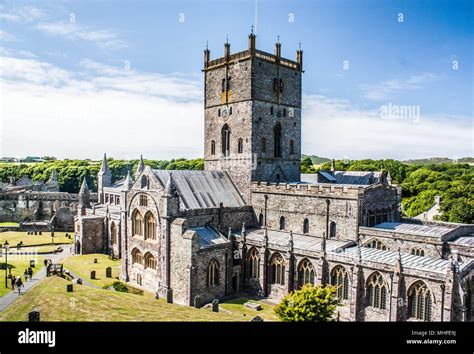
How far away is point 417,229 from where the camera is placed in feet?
101

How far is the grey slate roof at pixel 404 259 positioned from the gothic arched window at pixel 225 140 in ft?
56.8

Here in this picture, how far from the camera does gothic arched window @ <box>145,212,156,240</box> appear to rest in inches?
1325

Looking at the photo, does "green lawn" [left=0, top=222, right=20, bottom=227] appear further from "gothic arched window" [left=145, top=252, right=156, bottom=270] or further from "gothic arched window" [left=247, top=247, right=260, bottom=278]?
"gothic arched window" [left=247, top=247, right=260, bottom=278]

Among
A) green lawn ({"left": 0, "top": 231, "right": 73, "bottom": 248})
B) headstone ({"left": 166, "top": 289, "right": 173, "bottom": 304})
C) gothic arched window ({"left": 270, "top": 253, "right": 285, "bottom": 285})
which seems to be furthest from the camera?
green lawn ({"left": 0, "top": 231, "right": 73, "bottom": 248})

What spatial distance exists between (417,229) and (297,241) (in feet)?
33.4

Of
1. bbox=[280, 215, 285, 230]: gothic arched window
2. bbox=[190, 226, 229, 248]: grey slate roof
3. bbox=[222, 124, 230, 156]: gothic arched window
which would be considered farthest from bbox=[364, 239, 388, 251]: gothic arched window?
bbox=[222, 124, 230, 156]: gothic arched window

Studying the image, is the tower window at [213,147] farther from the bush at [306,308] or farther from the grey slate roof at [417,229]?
the bush at [306,308]

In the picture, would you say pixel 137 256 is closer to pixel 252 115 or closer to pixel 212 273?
pixel 212 273

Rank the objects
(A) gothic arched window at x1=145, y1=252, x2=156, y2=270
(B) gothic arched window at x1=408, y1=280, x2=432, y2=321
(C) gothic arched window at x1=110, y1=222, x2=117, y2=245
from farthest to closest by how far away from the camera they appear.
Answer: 1. (C) gothic arched window at x1=110, y1=222, x2=117, y2=245
2. (A) gothic arched window at x1=145, y1=252, x2=156, y2=270
3. (B) gothic arched window at x1=408, y1=280, x2=432, y2=321

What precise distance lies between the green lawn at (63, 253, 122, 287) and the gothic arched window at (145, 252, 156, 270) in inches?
168

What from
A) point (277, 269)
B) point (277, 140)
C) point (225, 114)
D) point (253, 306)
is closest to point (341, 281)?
point (277, 269)

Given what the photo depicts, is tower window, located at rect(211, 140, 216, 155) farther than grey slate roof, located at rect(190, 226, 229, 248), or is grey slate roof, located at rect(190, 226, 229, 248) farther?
tower window, located at rect(211, 140, 216, 155)

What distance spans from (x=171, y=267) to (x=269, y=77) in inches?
875

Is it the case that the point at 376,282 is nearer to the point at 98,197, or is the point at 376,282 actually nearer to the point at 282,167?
the point at 282,167
